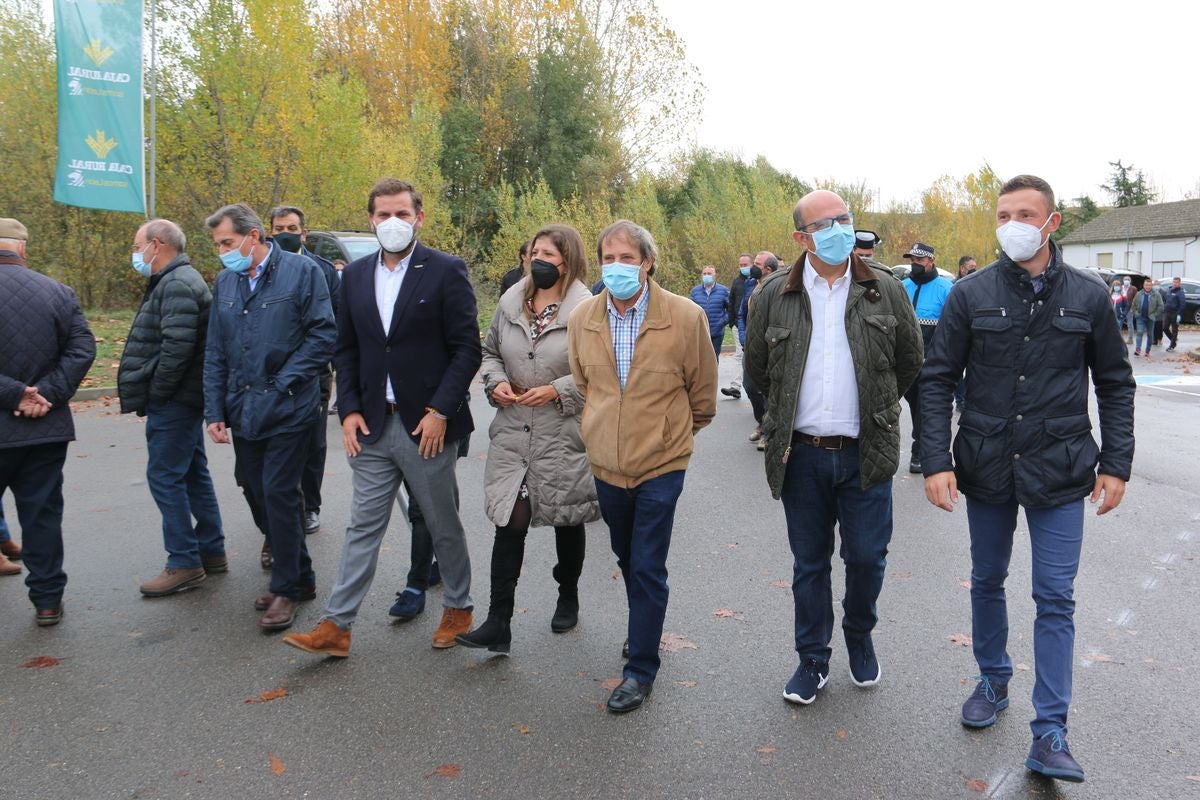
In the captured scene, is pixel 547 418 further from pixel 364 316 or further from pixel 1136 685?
pixel 1136 685

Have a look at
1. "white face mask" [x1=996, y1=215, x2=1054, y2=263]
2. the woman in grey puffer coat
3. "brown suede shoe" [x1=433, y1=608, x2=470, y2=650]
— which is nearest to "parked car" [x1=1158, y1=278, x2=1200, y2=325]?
"white face mask" [x1=996, y1=215, x2=1054, y2=263]

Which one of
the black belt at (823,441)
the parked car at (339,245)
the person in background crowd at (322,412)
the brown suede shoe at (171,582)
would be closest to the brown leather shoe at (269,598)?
the brown suede shoe at (171,582)

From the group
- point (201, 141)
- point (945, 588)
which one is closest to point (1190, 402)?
point (945, 588)

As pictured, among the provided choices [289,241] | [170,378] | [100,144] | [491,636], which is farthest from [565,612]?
[100,144]

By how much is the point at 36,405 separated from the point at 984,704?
4.78 m

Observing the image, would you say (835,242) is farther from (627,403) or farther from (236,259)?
(236,259)

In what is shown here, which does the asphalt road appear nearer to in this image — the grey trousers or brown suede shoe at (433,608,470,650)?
brown suede shoe at (433,608,470,650)

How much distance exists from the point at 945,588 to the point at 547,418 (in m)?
2.63

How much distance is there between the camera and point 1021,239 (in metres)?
3.43

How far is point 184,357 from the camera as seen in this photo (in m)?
5.19

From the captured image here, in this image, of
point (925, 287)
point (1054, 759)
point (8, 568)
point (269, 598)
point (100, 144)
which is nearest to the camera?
point (1054, 759)

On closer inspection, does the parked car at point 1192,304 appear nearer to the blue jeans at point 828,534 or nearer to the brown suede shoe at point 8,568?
the blue jeans at point 828,534

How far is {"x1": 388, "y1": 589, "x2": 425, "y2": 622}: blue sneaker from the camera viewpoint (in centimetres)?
486

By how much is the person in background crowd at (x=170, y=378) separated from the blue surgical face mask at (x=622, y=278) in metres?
2.60
